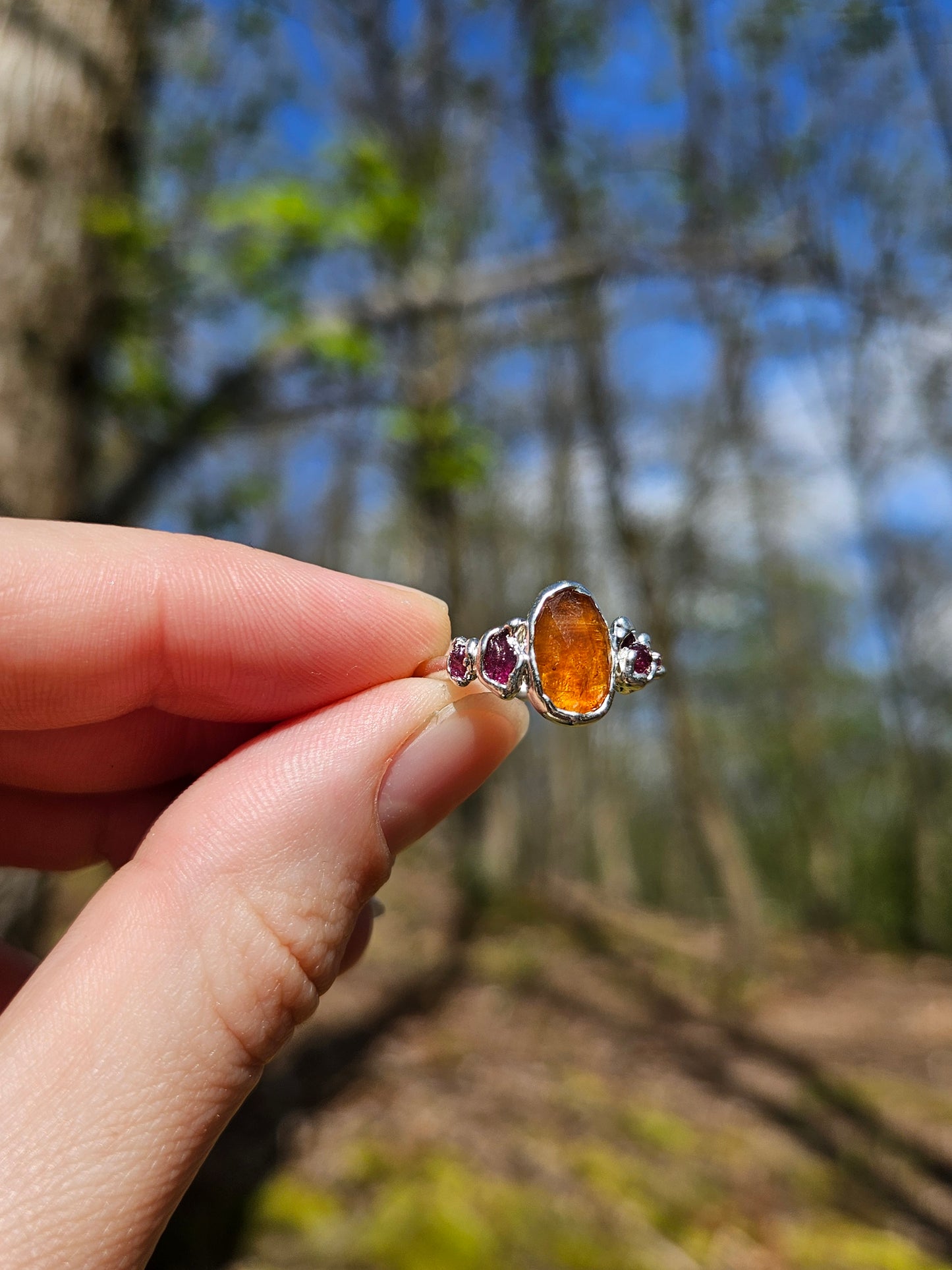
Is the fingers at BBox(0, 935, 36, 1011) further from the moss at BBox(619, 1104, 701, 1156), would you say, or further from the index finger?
the moss at BBox(619, 1104, 701, 1156)

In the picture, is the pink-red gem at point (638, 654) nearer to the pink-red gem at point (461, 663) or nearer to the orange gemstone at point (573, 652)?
the orange gemstone at point (573, 652)

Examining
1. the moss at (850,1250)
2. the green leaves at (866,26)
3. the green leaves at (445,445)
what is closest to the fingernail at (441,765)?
the moss at (850,1250)

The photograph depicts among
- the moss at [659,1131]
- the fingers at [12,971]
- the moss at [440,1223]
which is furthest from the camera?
the moss at [659,1131]

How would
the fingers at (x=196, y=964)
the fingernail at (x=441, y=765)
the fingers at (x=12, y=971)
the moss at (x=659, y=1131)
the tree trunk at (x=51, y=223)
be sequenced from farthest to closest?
the moss at (x=659, y=1131), the tree trunk at (x=51, y=223), the fingers at (x=12, y=971), the fingernail at (x=441, y=765), the fingers at (x=196, y=964)

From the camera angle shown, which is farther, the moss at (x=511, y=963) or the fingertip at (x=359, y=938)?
the moss at (x=511, y=963)

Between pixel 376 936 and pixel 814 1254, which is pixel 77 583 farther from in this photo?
pixel 376 936

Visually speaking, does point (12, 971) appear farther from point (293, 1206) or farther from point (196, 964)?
point (293, 1206)

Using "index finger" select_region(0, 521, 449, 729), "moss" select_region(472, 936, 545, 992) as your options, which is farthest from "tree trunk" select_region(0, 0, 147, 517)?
"moss" select_region(472, 936, 545, 992)

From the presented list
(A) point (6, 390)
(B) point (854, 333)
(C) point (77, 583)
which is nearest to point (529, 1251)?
(C) point (77, 583)
